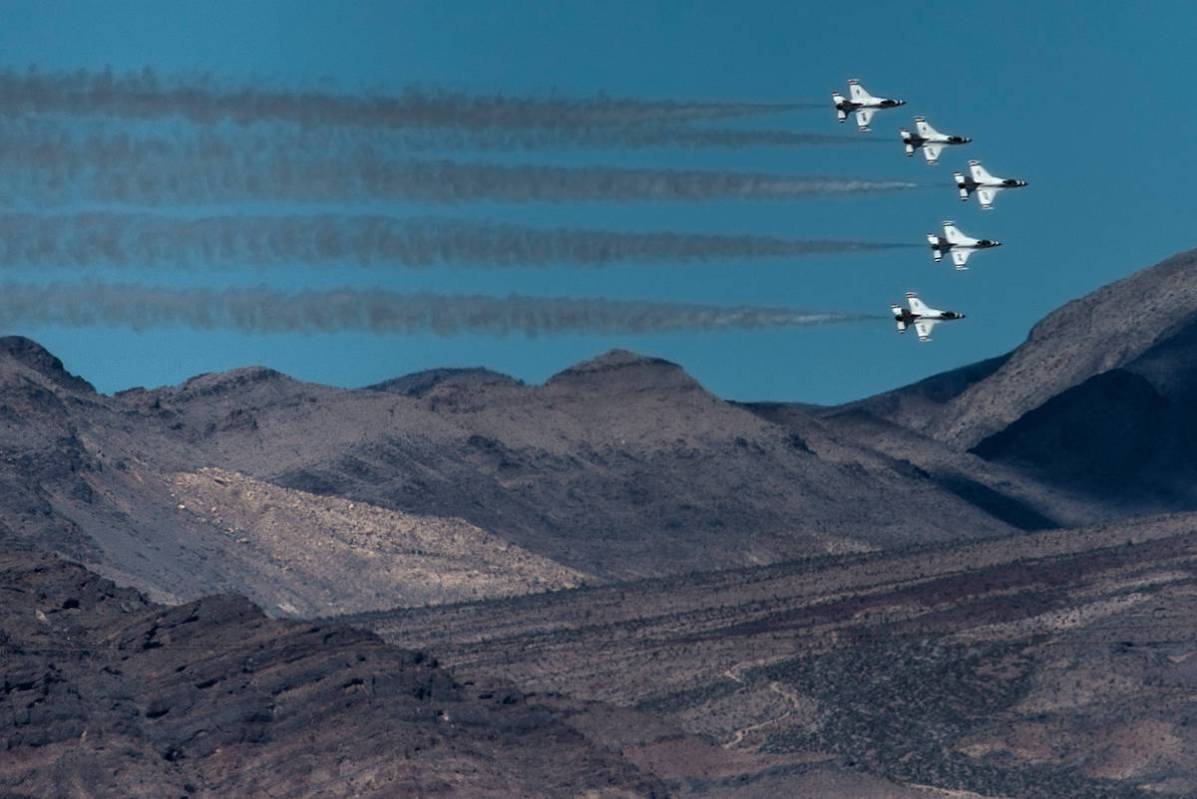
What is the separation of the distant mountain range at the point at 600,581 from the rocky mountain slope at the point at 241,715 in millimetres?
143

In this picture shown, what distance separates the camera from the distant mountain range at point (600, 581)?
80.1m

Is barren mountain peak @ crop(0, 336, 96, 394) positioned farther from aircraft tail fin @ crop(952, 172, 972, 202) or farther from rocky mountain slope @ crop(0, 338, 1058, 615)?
aircraft tail fin @ crop(952, 172, 972, 202)

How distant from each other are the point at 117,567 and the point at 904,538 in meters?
51.7

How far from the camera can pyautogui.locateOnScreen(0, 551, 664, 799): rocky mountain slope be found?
73375 millimetres

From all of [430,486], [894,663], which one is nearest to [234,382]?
[430,486]

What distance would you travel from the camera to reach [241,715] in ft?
257

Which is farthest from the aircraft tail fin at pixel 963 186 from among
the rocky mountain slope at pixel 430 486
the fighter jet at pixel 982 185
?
the rocky mountain slope at pixel 430 486

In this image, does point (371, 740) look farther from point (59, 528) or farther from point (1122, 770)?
point (59, 528)

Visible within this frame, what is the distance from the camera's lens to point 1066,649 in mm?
101562

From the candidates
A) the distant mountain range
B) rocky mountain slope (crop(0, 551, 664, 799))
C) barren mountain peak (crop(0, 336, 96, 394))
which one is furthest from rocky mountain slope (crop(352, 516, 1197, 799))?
barren mountain peak (crop(0, 336, 96, 394))

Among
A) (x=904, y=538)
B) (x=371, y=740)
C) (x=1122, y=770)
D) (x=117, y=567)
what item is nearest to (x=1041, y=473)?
(x=904, y=538)

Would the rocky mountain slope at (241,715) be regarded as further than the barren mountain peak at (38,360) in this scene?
No

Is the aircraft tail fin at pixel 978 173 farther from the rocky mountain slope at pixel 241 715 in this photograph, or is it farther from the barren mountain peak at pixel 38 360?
the barren mountain peak at pixel 38 360

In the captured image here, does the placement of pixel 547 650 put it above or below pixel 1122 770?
above
